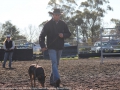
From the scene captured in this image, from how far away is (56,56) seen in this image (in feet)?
28.4

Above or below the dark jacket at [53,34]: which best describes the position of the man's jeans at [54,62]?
below

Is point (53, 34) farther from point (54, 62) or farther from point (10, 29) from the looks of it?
point (10, 29)

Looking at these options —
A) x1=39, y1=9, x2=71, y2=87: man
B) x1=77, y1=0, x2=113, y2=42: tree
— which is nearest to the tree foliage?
x1=77, y1=0, x2=113, y2=42: tree

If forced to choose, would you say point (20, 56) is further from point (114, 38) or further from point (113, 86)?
point (113, 86)

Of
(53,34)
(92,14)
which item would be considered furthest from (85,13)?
(53,34)

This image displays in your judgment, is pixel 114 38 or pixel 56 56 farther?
pixel 114 38

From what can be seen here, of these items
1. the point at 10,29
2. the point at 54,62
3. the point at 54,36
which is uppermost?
the point at 10,29

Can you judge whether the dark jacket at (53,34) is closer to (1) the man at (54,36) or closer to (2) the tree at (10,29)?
(1) the man at (54,36)

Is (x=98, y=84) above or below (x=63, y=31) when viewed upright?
below

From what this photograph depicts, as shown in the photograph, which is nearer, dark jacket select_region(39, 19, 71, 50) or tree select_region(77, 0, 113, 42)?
dark jacket select_region(39, 19, 71, 50)

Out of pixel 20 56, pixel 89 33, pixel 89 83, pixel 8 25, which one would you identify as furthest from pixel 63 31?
pixel 8 25

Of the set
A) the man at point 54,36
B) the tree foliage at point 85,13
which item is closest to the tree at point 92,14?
the tree foliage at point 85,13

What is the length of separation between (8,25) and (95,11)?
61.7ft

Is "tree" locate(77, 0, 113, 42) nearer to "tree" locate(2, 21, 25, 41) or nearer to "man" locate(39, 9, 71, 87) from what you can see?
"tree" locate(2, 21, 25, 41)
